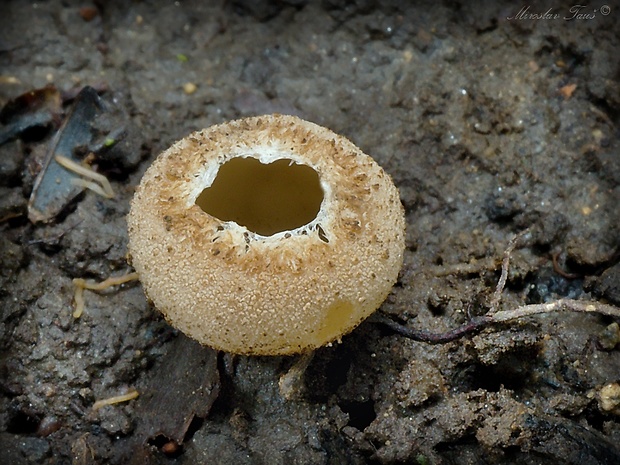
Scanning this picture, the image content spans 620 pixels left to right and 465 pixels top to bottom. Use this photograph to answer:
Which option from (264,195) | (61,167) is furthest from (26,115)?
(264,195)

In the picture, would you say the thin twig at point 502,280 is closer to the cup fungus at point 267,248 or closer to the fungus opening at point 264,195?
the cup fungus at point 267,248

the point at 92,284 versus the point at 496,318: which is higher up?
the point at 496,318

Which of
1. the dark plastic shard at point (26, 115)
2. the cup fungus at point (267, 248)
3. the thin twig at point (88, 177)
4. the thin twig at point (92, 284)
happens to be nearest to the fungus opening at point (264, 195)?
the cup fungus at point (267, 248)

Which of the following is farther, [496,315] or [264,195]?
[264,195]

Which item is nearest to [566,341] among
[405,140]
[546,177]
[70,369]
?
[546,177]

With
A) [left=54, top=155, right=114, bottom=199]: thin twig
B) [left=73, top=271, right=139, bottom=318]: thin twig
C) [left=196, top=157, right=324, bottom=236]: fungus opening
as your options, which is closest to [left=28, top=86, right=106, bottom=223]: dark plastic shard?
[left=54, top=155, right=114, bottom=199]: thin twig

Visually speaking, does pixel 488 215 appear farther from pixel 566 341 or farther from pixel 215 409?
pixel 215 409

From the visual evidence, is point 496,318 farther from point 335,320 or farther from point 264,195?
point 264,195
